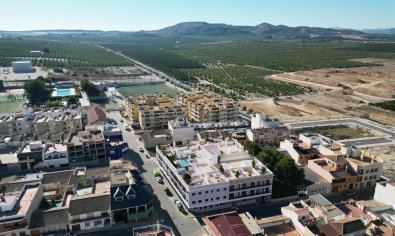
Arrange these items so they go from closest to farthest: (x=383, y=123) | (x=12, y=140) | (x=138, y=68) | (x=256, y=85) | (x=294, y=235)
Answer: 1. (x=294, y=235)
2. (x=12, y=140)
3. (x=383, y=123)
4. (x=256, y=85)
5. (x=138, y=68)

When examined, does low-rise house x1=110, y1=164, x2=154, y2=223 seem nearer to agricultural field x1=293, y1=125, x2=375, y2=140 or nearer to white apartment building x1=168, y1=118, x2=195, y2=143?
white apartment building x1=168, y1=118, x2=195, y2=143

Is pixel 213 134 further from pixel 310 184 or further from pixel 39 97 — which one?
pixel 39 97

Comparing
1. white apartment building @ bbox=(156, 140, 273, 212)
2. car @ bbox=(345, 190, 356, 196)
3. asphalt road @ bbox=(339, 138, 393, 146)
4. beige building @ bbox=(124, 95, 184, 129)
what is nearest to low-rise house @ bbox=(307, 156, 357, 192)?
car @ bbox=(345, 190, 356, 196)

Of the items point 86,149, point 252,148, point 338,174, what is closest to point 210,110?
point 252,148

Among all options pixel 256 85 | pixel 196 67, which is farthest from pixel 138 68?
pixel 256 85

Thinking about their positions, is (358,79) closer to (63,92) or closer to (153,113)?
(153,113)
